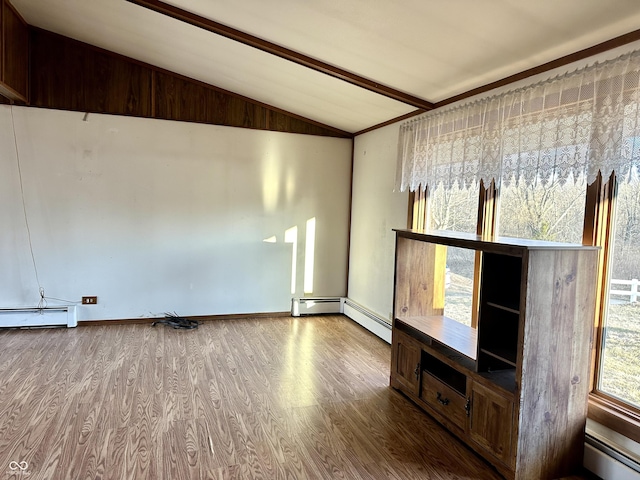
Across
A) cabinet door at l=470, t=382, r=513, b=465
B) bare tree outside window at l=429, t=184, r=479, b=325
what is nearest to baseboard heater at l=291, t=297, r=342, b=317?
bare tree outside window at l=429, t=184, r=479, b=325

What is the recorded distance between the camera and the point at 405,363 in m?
3.20

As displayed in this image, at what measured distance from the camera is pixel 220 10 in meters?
2.99

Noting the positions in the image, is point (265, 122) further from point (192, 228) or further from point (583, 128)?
point (583, 128)

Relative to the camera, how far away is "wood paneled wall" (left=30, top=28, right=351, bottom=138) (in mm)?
4461

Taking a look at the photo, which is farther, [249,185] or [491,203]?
[249,185]

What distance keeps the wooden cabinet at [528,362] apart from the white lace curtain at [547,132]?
0.51 m

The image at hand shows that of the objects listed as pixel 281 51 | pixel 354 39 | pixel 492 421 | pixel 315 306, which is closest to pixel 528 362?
pixel 492 421

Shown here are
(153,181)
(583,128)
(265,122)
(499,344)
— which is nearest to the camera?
(583,128)

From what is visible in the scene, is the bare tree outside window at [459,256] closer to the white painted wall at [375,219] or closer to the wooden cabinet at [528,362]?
the white painted wall at [375,219]

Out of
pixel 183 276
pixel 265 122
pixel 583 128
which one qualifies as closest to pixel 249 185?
pixel 265 122

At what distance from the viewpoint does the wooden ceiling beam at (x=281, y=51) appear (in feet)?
10.4

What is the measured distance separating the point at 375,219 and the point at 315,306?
1.49 metres

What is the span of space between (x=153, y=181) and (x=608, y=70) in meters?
4.36

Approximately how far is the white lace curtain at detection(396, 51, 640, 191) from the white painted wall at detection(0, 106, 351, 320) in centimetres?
214
